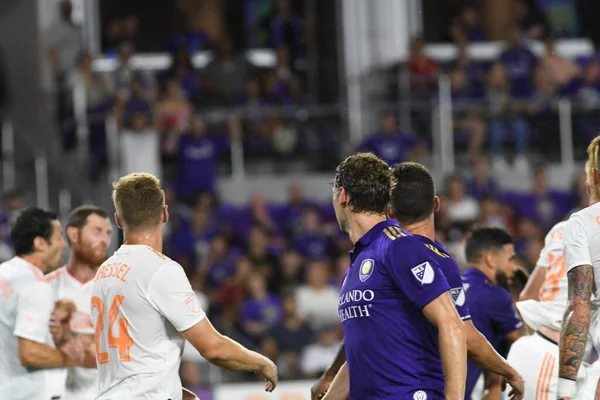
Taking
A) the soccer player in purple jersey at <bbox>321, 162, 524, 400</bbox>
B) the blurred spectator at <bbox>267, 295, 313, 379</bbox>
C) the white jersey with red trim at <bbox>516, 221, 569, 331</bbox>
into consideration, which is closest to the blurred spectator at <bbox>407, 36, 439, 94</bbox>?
the blurred spectator at <bbox>267, 295, 313, 379</bbox>

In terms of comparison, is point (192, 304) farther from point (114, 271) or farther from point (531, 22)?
point (531, 22)

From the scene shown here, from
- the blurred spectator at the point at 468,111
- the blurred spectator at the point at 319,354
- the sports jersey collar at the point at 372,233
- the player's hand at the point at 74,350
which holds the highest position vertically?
the blurred spectator at the point at 468,111

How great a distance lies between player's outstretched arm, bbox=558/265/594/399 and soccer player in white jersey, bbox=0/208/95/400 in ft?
10.7

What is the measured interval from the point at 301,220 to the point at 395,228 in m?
10.7

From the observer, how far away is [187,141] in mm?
16562

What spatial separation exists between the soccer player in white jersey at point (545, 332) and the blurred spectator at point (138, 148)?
9.62 meters

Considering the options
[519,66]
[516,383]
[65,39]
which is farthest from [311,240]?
[516,383]

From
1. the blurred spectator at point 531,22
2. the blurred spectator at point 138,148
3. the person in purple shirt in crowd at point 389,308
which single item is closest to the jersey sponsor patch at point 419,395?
the person in purple shirt in crowd at point 389,308

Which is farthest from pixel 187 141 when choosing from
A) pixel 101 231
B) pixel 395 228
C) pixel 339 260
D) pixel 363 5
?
pixel 395 228

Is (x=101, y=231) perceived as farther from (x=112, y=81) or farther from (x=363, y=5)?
(x=363, y=5)

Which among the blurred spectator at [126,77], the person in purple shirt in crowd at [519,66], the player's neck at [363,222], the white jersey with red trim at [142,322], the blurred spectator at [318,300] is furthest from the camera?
the person in purple shirt in crowd at [519,66]

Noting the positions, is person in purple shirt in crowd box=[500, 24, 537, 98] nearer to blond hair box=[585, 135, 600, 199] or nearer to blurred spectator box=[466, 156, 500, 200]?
blurred spectator box=[466, 156, 500, 200]

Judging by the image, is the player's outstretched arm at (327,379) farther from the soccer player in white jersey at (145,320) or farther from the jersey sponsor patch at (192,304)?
the jersey sponsor patch at (192,304)

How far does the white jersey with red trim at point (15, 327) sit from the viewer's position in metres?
7.13
